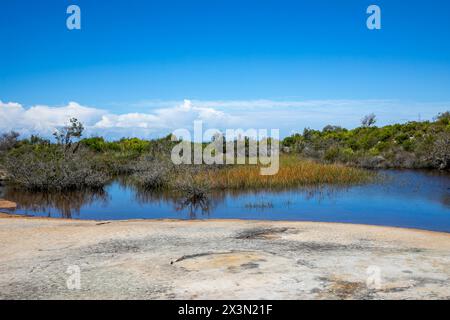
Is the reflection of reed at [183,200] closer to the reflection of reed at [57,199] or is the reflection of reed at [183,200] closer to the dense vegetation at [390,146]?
the reflection of reed at [57,199]

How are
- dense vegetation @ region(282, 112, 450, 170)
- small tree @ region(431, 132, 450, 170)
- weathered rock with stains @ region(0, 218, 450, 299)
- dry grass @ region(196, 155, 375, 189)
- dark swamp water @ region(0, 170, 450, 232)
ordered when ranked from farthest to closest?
dense vegetation @ region(282, 112, 450, 170) → small tree @ region(431, 132, 450, 170) → dry grass @ region(196, 155, 375, 189) → dark swamp water @ region(0, 170, 450, 232) → weathered rock with stains @ region(0, 218, 450, 299)

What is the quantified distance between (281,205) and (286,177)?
16.0 ft

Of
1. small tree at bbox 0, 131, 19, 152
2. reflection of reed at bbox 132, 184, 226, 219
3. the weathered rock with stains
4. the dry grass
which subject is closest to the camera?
the weathered rock with stains

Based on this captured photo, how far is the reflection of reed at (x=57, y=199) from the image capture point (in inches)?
750

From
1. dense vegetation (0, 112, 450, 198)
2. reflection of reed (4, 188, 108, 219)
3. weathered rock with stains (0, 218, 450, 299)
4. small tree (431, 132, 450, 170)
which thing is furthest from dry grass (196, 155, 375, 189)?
weathered rock with stains (0, 218, 450, 299)

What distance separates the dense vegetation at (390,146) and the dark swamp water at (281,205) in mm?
8353

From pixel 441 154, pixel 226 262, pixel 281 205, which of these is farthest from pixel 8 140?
pixel 226 262

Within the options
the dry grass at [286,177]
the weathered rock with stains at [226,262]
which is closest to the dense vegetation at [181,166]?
the dry grass at [286,177]

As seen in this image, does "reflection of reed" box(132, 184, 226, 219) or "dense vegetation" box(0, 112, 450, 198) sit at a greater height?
"dense vegetation" box(0, 112, 450, 198)

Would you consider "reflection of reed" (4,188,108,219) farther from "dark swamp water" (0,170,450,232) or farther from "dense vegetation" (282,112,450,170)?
"dense vegetation" (282,112,450,170)

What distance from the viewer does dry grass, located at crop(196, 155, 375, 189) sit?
22.6m

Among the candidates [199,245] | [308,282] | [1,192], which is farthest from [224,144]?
[308,282]
